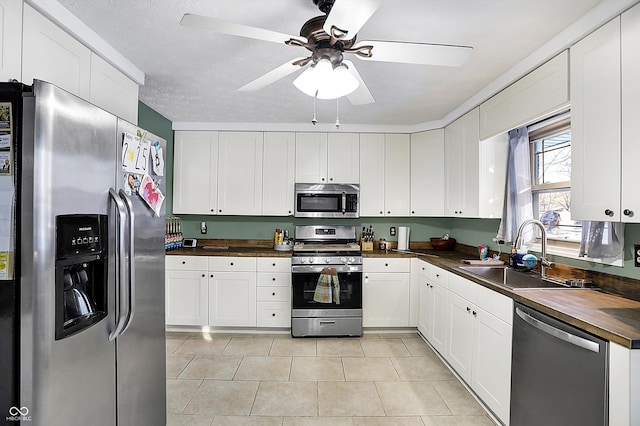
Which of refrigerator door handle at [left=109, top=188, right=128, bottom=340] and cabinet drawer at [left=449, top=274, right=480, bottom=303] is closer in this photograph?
refrigerator door handle at [left=109, top=188, right=128, bottom=340]

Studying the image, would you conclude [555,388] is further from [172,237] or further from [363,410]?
[172,237]

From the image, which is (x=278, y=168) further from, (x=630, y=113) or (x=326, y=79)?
(x=630, y=113)

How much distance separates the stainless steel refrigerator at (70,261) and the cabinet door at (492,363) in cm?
203

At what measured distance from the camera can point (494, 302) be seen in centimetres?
200

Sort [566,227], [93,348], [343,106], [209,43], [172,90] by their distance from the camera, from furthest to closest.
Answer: [343,106] → [172,90] → [566,227] → [209,43] → [93,348]

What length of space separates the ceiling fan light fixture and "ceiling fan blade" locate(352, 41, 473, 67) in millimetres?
123

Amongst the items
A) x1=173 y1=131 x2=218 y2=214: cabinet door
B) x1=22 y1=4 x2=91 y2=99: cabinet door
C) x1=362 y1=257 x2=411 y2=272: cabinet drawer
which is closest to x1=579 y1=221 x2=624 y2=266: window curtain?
x1=362 y1=257 x2=411 y2=272: cabinet drawer

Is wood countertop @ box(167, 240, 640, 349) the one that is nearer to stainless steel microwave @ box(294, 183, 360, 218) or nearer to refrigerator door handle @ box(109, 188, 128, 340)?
stainless steel microwave @ box(294, 183, 360, 218)

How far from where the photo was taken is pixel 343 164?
3.83 m

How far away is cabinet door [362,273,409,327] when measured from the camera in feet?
11.4

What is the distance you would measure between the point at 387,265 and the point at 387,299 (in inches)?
14.7

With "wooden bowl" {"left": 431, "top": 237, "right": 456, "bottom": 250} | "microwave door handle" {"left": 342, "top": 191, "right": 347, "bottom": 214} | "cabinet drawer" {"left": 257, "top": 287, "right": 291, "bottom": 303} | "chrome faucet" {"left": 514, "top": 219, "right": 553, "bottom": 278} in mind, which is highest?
"microwave door handle" {"left": 342, "top": 191, "right": 347, "bottom": 214}

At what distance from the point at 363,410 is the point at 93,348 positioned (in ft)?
5.58

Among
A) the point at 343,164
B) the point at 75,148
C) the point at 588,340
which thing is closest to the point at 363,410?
the point at 588,340
